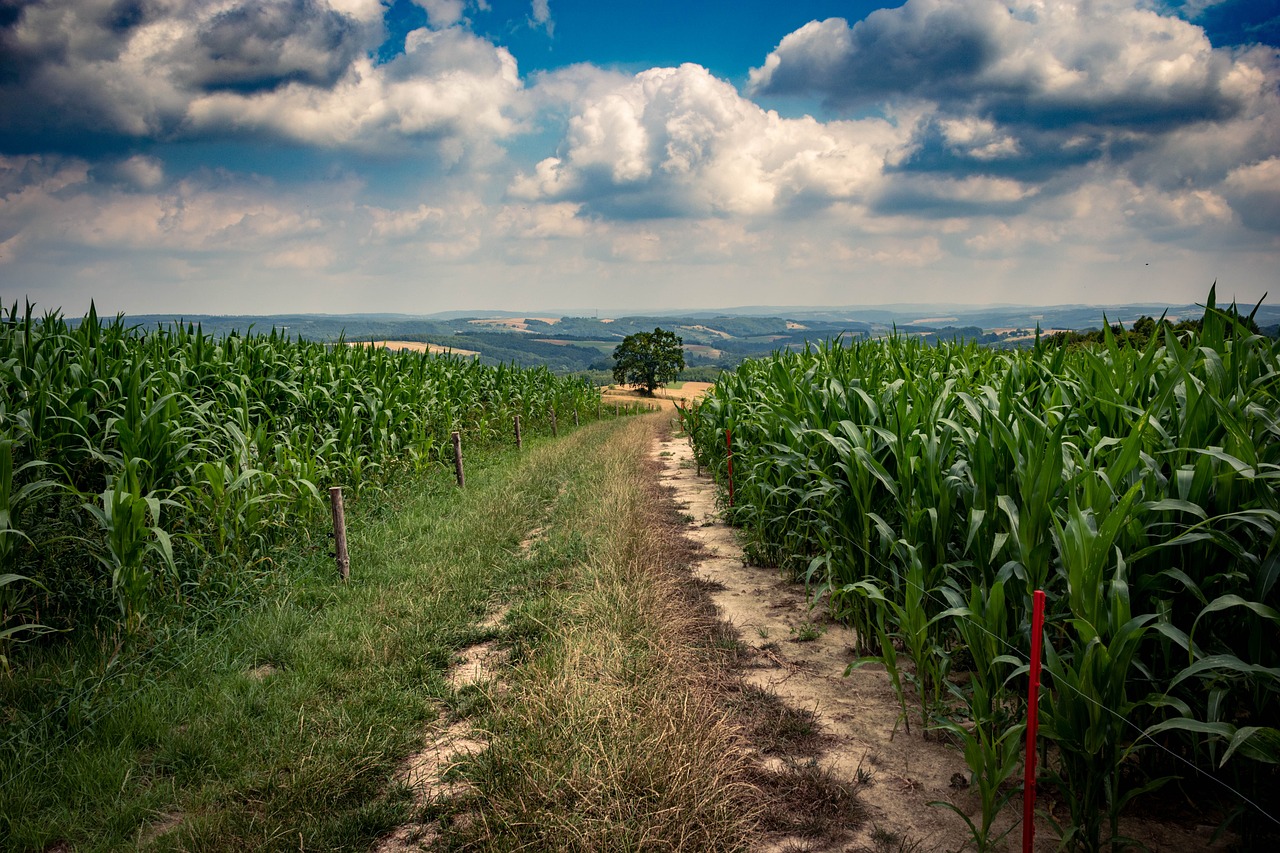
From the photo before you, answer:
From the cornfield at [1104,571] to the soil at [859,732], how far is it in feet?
0.58

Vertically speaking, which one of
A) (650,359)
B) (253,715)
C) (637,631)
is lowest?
(253,715)

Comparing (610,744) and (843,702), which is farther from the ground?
(610,744)

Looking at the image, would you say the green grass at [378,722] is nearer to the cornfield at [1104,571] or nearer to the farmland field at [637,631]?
the farmland field at [637,631]

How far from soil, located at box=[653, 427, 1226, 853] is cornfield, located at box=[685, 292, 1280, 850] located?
18 centimetres

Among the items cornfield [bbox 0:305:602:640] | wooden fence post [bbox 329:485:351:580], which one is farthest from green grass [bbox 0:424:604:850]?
cornfield [bbox 0:305:602:640]

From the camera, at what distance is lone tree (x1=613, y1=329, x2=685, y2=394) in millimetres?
63438

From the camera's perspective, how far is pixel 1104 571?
116 inches

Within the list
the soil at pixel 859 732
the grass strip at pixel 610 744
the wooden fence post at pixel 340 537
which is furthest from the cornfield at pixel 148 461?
the soil at pixel 859 732

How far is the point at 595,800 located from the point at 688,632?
2.33m

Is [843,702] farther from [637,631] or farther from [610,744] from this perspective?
[610,744]

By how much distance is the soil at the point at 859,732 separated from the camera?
Result: 2.93 m

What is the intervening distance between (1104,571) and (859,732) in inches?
65.5

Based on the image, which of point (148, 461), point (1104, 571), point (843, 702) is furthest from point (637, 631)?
point (148, 461)

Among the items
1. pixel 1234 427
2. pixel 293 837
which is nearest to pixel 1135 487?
pixel 1234 427
